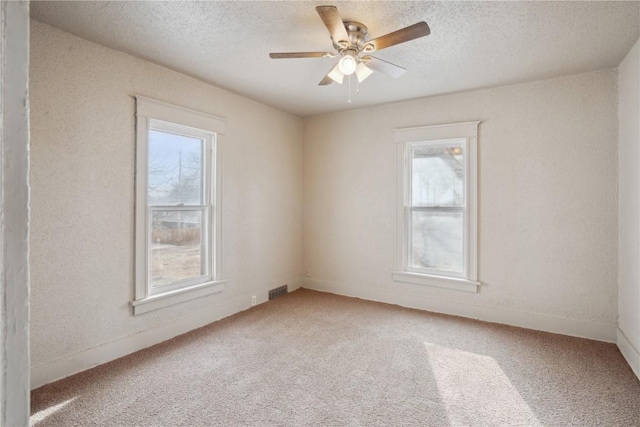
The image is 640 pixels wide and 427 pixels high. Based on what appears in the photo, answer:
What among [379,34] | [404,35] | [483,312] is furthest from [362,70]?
[483,312]

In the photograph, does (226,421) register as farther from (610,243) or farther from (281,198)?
(610,243)

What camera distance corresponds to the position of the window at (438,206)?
A: 3863 millimetres

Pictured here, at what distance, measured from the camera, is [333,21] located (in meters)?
2.03

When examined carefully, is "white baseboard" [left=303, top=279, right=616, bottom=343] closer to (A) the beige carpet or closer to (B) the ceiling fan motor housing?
(A) the beige carpet

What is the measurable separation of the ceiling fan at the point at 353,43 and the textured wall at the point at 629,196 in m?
1.94

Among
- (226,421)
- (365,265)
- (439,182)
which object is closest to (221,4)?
(226,421)

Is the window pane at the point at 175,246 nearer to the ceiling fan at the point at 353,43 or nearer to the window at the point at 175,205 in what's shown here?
the window at the point at 175,205

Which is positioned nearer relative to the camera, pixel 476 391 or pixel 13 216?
pixel 13 216

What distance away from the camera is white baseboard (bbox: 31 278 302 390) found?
243 cm

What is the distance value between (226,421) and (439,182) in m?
3.34

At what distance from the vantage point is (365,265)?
459 centimetres

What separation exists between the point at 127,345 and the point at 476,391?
284 centimetres

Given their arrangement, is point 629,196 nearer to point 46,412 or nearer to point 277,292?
point 277,292

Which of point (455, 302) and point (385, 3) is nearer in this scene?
point (385, 3)
